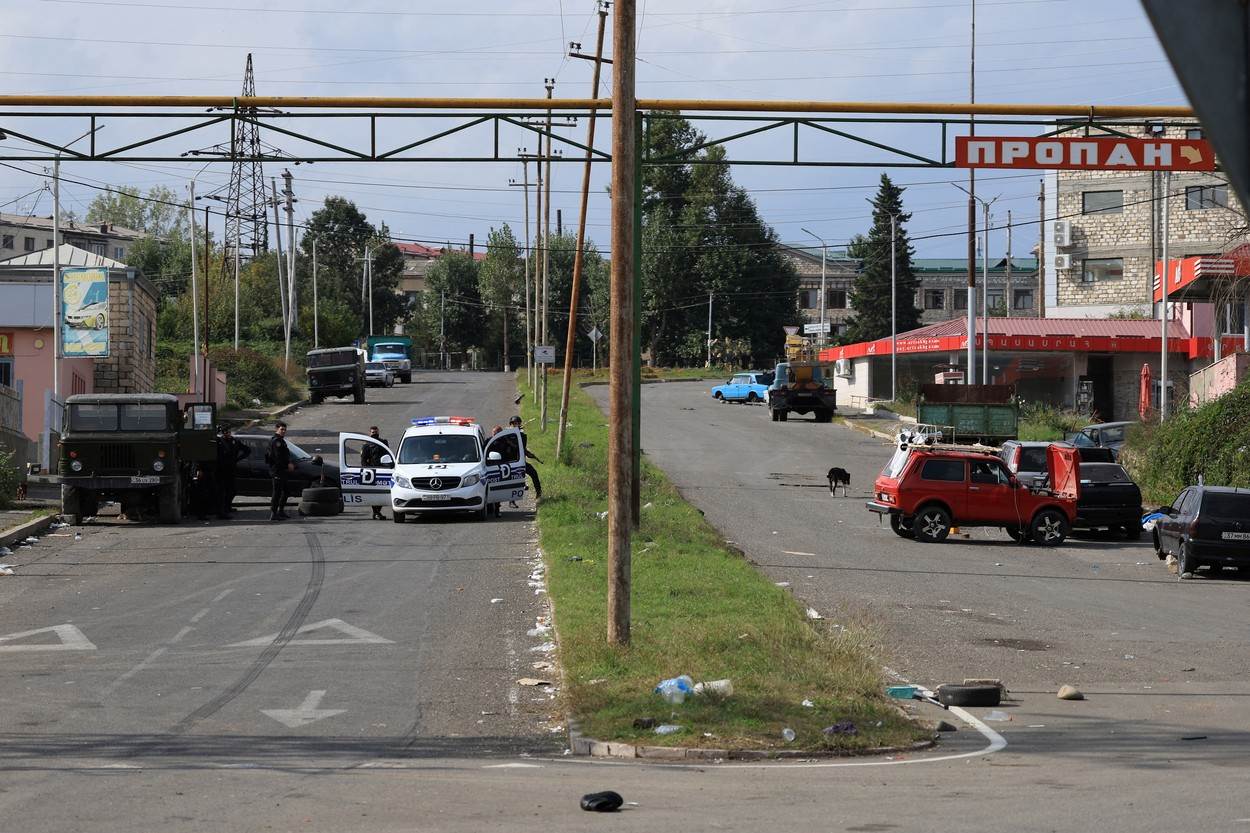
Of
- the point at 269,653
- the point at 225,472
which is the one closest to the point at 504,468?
the point at 225,472

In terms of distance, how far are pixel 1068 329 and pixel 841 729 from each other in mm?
52680

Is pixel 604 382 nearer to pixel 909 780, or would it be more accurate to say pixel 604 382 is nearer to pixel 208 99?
pixel 208 99

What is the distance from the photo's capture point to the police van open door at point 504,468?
94.6 ft

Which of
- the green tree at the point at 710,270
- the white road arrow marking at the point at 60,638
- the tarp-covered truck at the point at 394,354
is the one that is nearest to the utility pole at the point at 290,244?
the tarp-covered truck at the point at 394,354

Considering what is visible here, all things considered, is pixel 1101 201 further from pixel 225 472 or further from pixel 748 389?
pixel 225 472

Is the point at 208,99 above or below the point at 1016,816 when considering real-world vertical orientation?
above

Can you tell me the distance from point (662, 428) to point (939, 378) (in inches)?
577

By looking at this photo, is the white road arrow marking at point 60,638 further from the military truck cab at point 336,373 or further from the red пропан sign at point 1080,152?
the military truck cab at point 336,373

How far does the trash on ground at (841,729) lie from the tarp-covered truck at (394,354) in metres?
68.3

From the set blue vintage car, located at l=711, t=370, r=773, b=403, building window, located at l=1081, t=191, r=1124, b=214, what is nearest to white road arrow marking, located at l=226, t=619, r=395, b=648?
blue vintage car, located at l=711, t=370, r=773, b=403

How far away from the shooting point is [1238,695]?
1330cm

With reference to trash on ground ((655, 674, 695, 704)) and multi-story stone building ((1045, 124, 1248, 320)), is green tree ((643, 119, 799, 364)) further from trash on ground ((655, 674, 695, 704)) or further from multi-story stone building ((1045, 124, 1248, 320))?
trash on ground ((655, 674, 695, 704))

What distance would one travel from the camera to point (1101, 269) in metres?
77.1

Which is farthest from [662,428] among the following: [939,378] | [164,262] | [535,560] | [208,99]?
[164,262]
